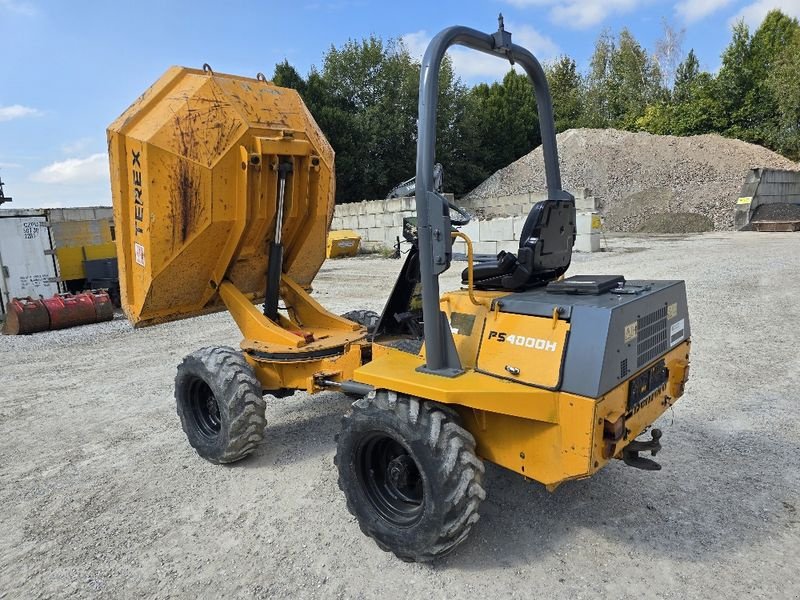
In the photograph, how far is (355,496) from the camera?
10.4 ft

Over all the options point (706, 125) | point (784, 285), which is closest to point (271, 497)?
point (784, 285)

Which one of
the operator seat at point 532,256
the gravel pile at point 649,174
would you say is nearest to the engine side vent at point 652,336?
the operator seat at point 532,256

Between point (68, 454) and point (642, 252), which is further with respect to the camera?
point (642, 252)

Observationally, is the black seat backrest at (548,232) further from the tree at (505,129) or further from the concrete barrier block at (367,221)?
the tree at (505,129)

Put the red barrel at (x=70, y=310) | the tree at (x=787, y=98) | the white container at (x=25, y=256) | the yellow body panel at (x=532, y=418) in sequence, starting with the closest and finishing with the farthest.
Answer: the yellow body panel at (x=532, y=418) < the red barrel at (x=70, y=310) < the white container at (x=25, y=256) < the tree at (x=787, y=98)

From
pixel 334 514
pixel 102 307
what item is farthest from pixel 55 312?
pixel 334 514

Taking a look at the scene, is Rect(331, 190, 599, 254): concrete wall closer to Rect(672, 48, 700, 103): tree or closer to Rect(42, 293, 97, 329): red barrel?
Rect(42, 293, 97, 329): red barrel

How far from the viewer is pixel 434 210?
9.04 ft

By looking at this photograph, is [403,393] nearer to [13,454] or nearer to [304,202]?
[304,202]

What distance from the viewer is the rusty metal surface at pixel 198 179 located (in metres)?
4.09

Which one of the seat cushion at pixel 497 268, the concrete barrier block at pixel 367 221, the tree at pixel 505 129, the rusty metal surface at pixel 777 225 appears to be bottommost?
the seat cushion at pixel 497 268

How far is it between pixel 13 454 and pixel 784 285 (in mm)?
11350

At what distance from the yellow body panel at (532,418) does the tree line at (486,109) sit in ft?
95.4

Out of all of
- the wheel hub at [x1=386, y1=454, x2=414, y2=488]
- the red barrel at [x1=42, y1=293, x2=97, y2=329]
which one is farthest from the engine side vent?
the red barrel at [x1=42, y1=293, x2=97, y2=329]
